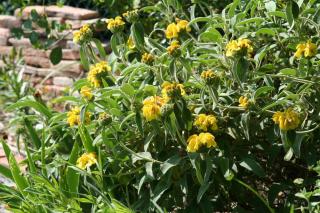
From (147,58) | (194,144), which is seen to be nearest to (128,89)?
(147,58)

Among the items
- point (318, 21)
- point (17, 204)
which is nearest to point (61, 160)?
point (17, 204)

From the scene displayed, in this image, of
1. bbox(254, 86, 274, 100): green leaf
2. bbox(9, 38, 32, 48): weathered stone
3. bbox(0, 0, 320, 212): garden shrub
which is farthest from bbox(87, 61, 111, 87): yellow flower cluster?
bbox(9, 38, 32, 48): weathered stone

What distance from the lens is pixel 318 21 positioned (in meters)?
2.78

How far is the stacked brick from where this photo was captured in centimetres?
568

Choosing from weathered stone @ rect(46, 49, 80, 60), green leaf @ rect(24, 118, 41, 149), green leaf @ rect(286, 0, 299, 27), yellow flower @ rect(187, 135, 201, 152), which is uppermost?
green leaf @ rect(286, 0, 299, 27)

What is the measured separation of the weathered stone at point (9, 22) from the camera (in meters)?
6.18

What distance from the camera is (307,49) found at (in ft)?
8.38

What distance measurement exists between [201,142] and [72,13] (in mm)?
3514

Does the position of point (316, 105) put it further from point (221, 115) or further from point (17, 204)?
point (17, 204)

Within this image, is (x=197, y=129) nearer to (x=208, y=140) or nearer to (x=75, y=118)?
(x=208, y=140)

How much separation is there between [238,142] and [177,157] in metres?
0.27

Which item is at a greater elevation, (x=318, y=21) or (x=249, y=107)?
(x=318, y=21)

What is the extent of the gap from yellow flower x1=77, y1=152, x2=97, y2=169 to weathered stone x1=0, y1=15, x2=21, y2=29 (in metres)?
3.58

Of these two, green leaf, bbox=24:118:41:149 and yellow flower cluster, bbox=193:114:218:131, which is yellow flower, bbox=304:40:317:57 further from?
green leaf, bbox=24:118:41:149
